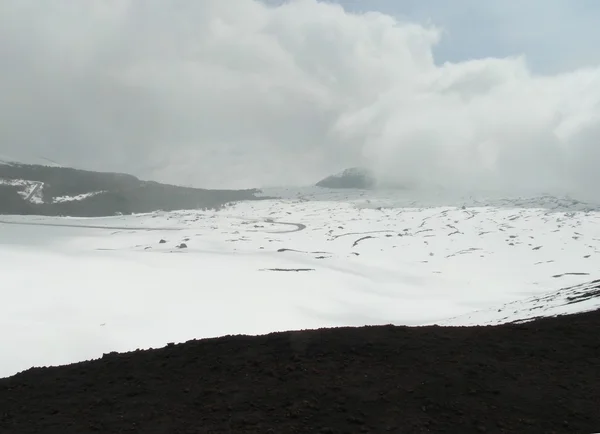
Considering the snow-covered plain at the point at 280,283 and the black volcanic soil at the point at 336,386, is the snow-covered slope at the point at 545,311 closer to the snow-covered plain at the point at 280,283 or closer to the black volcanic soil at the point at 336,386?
the snow-covered plain at the point at 280,283

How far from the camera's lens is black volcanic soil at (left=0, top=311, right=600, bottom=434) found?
35.4 feet

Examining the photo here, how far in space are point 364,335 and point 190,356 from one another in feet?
21.5

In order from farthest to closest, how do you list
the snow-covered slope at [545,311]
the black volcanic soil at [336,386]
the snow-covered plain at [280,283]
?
1. the snow-covered plain at [280,283]
2. the snow-covered slope at [545,311]
3. the black volcanic soil at [336,386]

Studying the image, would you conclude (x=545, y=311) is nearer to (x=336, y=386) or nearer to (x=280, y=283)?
(x=336, y=386)

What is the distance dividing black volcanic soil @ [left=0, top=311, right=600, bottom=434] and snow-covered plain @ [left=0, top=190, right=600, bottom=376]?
1011 cm

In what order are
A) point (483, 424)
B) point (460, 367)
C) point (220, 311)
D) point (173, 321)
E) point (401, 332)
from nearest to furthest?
point (483, 424), point (460, 367), point (401, 332), point (173, 321), point (220, 311)

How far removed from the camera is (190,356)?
15.6 m

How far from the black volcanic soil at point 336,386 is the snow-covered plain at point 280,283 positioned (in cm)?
1011

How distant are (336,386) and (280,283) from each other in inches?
2328

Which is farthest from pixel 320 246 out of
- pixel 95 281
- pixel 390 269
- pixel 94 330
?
pixel 94 330

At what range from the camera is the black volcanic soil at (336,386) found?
10.8 m

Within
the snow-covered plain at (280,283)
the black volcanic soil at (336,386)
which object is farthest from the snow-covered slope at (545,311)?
the black volcanic soil at (336,386)

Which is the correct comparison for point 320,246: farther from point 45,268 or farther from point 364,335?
point 364,335

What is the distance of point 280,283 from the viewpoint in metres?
71.2
